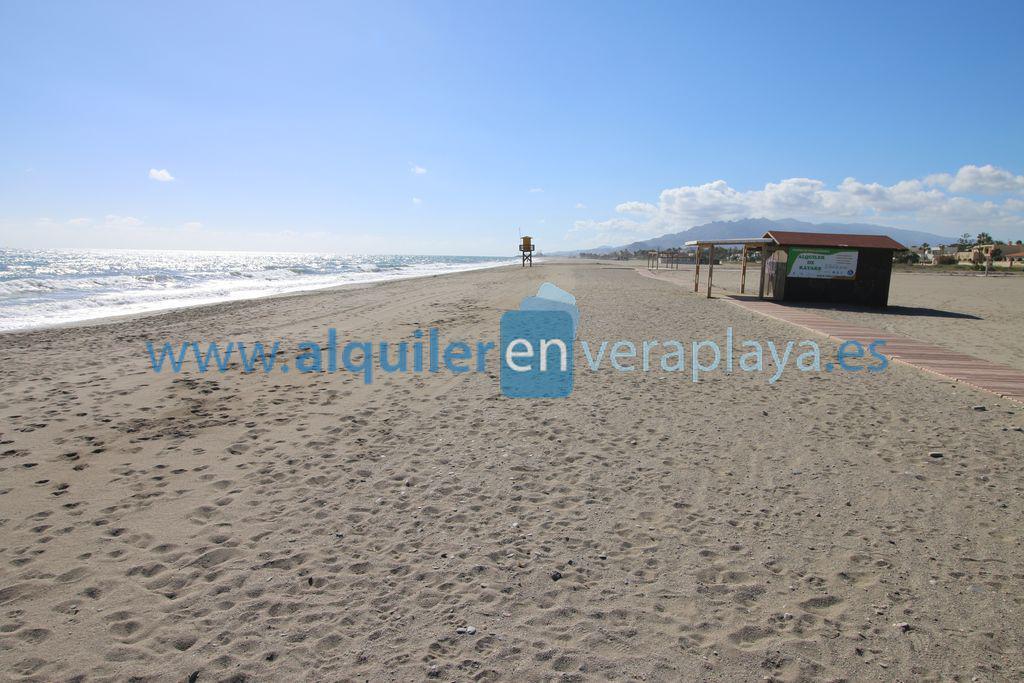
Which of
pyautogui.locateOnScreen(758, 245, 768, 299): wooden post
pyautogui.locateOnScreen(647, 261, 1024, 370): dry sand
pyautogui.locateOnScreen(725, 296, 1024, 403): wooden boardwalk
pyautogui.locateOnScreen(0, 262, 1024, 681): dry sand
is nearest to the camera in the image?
pyautogui.locateOnScreen(0, 262, 1024, 681): dry sand

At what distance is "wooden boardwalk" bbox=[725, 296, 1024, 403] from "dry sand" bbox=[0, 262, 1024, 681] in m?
0.78

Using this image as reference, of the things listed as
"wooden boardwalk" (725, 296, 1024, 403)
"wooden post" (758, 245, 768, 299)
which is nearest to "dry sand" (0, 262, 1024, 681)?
"wooden boardwalk" (725, 296, 1024, 403)

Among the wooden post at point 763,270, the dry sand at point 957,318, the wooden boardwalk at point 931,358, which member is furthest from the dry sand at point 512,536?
the wooden post at point 763,270

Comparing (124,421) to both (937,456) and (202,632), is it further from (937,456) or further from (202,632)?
(937,456)

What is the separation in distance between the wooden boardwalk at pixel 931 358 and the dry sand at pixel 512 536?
779 mm

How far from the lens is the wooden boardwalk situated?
6.60 meters

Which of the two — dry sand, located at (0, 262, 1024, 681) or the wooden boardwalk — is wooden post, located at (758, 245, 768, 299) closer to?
the wooden boardwalk

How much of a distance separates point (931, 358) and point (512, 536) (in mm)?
8084

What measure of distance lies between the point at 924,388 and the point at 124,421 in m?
9.26

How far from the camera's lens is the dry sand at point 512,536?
2.39 meters

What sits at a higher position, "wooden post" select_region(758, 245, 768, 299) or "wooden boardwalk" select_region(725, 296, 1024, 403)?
"wooden post" select_region(758, 245, 768, 299)

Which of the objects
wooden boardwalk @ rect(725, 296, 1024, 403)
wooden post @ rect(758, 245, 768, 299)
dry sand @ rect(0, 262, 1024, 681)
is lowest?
dry sand @ rect(0, 262, 1024, 681)

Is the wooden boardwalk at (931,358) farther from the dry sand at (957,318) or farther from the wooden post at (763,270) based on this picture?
the wooden post at (763,270)

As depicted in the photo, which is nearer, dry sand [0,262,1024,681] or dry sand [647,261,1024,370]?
dry sand [0,262,1024,681]
